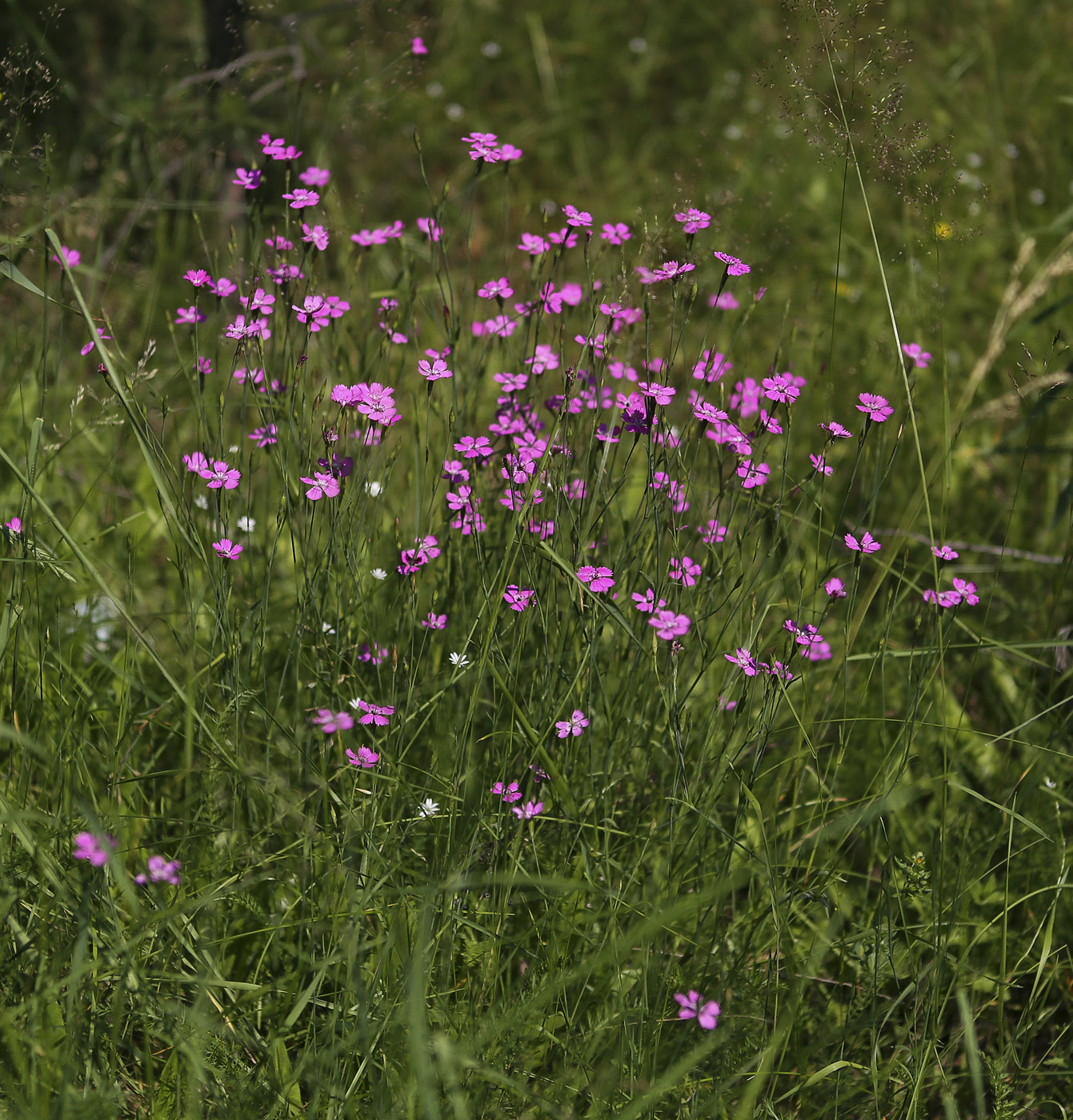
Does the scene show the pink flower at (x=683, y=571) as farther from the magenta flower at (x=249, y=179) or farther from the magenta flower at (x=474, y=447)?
the magenta flower at (x=249, y=179)

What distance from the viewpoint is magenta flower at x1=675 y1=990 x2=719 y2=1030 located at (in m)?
1.38

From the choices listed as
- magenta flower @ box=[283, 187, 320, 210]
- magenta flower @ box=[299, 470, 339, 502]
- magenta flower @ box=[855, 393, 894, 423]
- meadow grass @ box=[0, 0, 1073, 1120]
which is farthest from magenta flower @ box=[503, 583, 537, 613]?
magenta flower @ box=[283, 187, 320, 210]

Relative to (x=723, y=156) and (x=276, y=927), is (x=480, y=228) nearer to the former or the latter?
(x=723, y=156)

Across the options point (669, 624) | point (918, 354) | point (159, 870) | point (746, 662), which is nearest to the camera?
point (159, 870)

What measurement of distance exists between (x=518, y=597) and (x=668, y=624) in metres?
0.26

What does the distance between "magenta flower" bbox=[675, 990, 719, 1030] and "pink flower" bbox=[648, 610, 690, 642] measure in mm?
556

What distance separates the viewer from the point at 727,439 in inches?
67.2

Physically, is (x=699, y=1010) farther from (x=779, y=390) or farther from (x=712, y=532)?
(x=779, y=390)

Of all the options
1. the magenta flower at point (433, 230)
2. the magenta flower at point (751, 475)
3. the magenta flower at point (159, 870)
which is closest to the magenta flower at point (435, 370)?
the magenta flower at point (433, 230)

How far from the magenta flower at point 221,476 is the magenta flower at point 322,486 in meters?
0.16

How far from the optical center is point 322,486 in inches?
62.4

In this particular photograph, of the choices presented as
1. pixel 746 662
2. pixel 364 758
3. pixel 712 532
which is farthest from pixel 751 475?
pixel 364 758

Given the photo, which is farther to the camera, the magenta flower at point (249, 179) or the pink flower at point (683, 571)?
the magenta flower at point (249, 179)

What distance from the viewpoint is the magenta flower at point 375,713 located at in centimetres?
162
